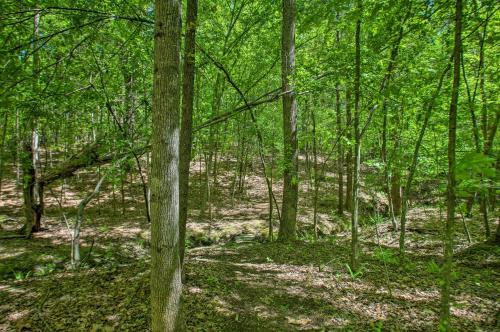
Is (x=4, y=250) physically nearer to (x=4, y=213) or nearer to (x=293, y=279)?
(x=4, y=213)

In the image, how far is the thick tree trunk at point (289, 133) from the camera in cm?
749

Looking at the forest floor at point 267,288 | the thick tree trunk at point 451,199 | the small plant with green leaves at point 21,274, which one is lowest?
the small plant with green leaves at point 21,274

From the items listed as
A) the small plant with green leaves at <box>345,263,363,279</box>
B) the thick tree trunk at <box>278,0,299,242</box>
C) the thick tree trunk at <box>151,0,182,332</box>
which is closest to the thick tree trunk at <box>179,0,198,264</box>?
the thick tree trunk at <box>151,0,182,332</box>

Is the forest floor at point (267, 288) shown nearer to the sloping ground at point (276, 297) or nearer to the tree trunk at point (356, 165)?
the sloping ground at point (276, 297)

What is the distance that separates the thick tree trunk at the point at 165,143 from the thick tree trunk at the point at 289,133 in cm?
484

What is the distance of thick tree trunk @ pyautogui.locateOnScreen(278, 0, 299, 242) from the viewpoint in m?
7.49

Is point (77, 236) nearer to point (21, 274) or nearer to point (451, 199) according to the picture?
point (21, 274)

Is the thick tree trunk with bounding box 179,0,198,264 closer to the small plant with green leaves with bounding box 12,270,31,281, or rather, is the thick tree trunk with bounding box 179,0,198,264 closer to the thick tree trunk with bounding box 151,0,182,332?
the thick tree trunk with bounding box 151,0,182,332

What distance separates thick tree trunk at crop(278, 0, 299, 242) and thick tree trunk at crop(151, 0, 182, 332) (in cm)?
484

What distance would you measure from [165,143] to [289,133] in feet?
17.7

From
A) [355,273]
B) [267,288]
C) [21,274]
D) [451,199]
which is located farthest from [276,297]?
[21,274]

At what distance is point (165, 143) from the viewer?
2744 mm

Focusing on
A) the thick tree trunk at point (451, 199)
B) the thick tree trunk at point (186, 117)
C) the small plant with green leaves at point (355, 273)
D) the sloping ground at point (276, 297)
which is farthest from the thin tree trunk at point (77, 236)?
the thick tree trunk at point (451, 199)

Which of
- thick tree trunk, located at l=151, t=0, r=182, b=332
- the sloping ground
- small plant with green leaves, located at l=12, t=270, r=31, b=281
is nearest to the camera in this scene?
thick tree trunk, located at l=151, t=0, r=182, b=332
